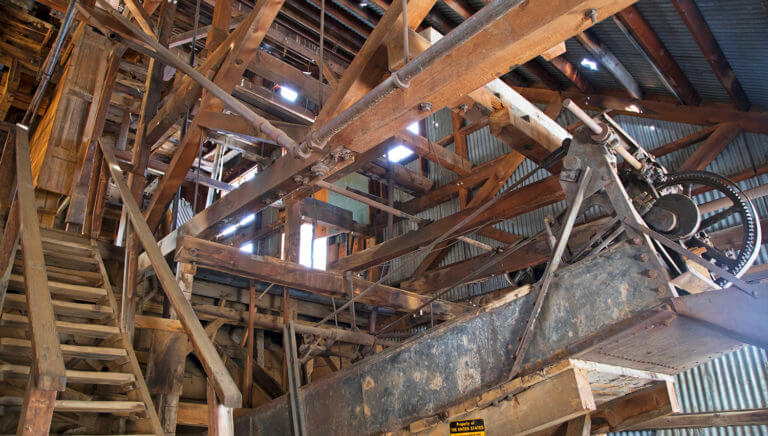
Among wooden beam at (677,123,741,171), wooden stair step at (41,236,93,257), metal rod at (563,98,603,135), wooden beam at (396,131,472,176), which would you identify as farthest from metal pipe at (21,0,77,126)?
wooden beam at (677,123,741,171)

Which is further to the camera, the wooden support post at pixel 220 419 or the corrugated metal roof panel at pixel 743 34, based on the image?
the corrugated metal roof panel at pixel 743 34

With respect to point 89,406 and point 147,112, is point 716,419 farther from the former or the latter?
point 147,112

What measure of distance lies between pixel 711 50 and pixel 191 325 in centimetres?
626

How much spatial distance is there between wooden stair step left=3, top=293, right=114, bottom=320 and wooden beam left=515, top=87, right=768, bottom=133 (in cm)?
591

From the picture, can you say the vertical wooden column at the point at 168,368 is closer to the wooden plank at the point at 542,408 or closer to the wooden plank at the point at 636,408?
the wooden plank at the point at 542,408

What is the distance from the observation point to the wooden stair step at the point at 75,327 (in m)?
3.98

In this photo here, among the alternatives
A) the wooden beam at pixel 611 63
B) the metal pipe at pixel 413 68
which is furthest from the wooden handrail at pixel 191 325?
the wooden beam at pixel 611 63

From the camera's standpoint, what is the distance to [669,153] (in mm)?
7652

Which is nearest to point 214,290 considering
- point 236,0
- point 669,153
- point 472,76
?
point 236,0

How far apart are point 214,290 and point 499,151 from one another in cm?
583

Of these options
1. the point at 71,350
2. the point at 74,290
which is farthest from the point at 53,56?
the point at 71,350

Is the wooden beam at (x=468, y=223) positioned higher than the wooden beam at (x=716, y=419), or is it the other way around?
the wooden beam at (x=468, y=223)

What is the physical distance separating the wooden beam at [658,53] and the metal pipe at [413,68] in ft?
12.7

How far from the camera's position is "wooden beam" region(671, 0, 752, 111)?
5.48 m
